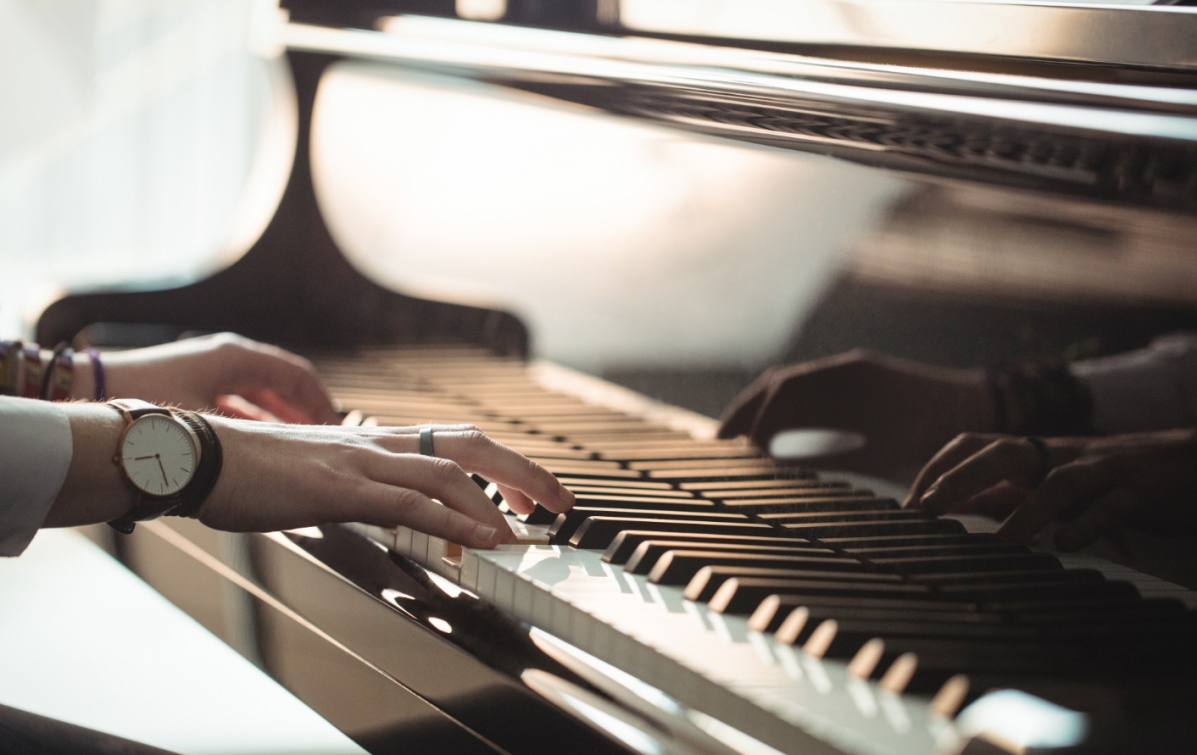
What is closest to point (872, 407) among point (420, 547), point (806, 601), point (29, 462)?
point (806, 601)

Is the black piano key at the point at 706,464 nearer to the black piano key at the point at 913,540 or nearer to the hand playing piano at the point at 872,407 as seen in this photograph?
the hand playing piano at the point at 872,407

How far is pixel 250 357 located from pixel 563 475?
63 cm

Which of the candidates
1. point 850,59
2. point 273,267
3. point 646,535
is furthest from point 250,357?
point 850,59

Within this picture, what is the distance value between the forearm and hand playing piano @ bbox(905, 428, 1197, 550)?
691 mm

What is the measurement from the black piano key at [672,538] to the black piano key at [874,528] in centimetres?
2

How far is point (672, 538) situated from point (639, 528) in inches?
1.5

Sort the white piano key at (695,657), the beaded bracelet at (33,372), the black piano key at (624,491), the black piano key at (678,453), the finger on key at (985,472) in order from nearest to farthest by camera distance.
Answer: the white piano key at (695,657), the finger on key at (985,472), the black piano key at (624,491), the black piano key at (678,453), the beaded bracelet at (33,372)

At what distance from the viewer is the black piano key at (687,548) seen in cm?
83

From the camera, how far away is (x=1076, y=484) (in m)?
0.74

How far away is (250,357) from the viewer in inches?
57.9

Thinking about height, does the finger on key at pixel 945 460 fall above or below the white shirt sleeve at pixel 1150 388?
below

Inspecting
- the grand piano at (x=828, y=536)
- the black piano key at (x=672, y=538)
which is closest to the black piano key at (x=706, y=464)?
the grand piano at (x=828, y=536)

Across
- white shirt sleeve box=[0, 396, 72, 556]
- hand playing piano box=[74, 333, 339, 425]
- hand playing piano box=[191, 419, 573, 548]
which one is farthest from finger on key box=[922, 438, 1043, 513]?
hand playing piano box=[74, 333, 339, 425]

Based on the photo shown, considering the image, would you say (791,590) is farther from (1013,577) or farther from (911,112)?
(911,112)
